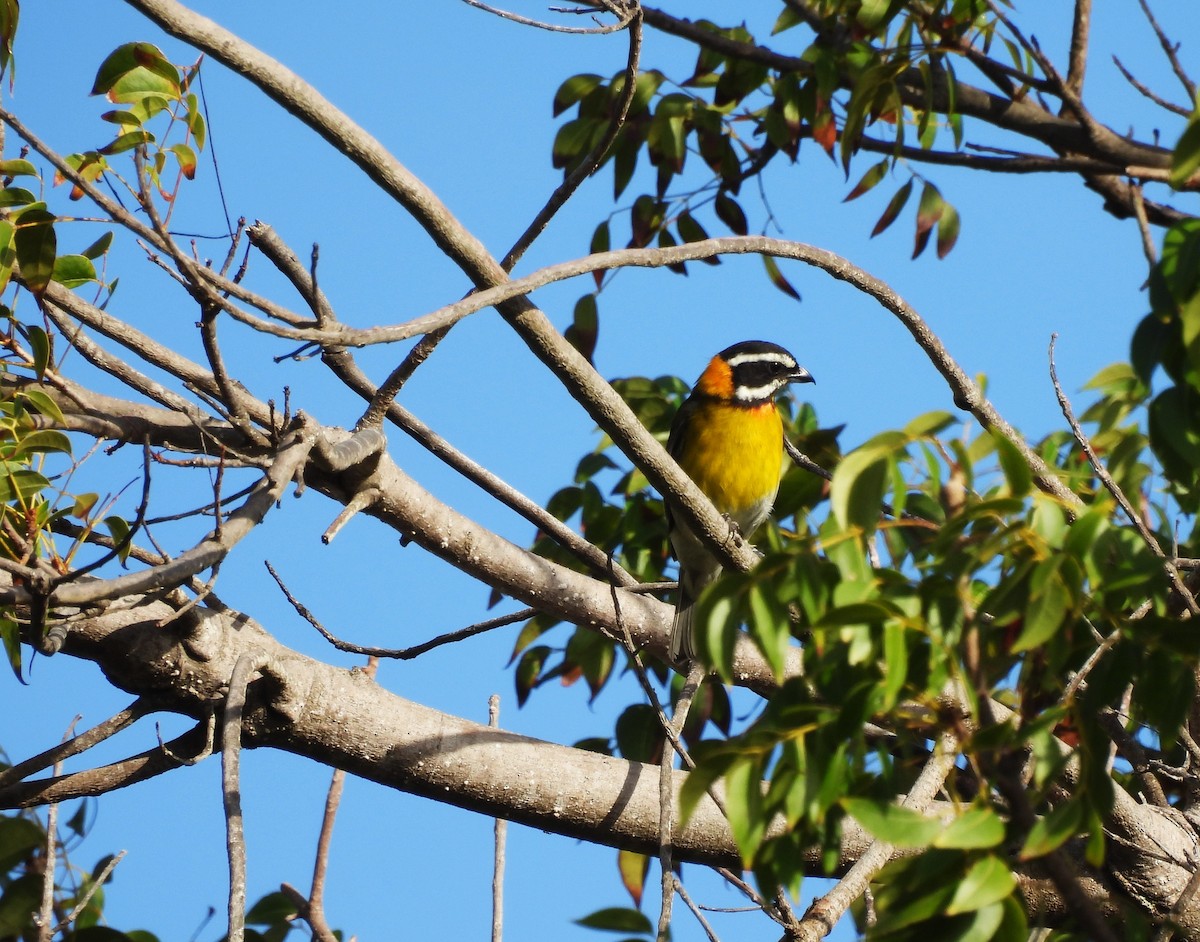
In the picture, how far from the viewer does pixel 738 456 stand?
287 inches

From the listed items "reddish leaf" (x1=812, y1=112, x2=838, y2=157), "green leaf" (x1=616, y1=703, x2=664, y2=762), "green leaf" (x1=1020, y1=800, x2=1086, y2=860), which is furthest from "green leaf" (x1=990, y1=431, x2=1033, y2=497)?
"reddish leaf" (x1=812, y1=112, x2=838, y2=157)

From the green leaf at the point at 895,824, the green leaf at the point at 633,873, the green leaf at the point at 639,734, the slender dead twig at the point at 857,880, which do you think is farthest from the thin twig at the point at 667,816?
the green leaf at the point at 633,873

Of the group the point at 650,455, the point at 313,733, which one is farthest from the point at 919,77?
the point at 313,733

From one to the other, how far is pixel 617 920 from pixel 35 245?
100 inches

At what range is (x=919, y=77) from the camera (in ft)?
18.7

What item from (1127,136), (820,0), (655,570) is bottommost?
(655,570)

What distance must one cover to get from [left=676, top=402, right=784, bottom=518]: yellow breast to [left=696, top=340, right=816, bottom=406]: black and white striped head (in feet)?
0.60

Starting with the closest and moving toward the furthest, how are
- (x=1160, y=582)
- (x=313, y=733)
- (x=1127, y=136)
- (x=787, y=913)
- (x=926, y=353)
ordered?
1. (x=1160, y=582)
2. (x=787, y=913)
3. (x=313, y=733)
4. (x=926, y=353)
5. (x=1127, y=136)

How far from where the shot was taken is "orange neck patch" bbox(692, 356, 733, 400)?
7.66 metres

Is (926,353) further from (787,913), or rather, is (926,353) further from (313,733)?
(313,733)

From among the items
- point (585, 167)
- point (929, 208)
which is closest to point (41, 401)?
point (585, 167)

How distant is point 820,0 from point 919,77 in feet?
2.64

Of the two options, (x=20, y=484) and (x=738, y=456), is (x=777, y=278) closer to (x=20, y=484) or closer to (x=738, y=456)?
(x=738, y=456)

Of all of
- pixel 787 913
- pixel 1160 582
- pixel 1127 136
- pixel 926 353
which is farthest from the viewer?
pixel 1127 136
